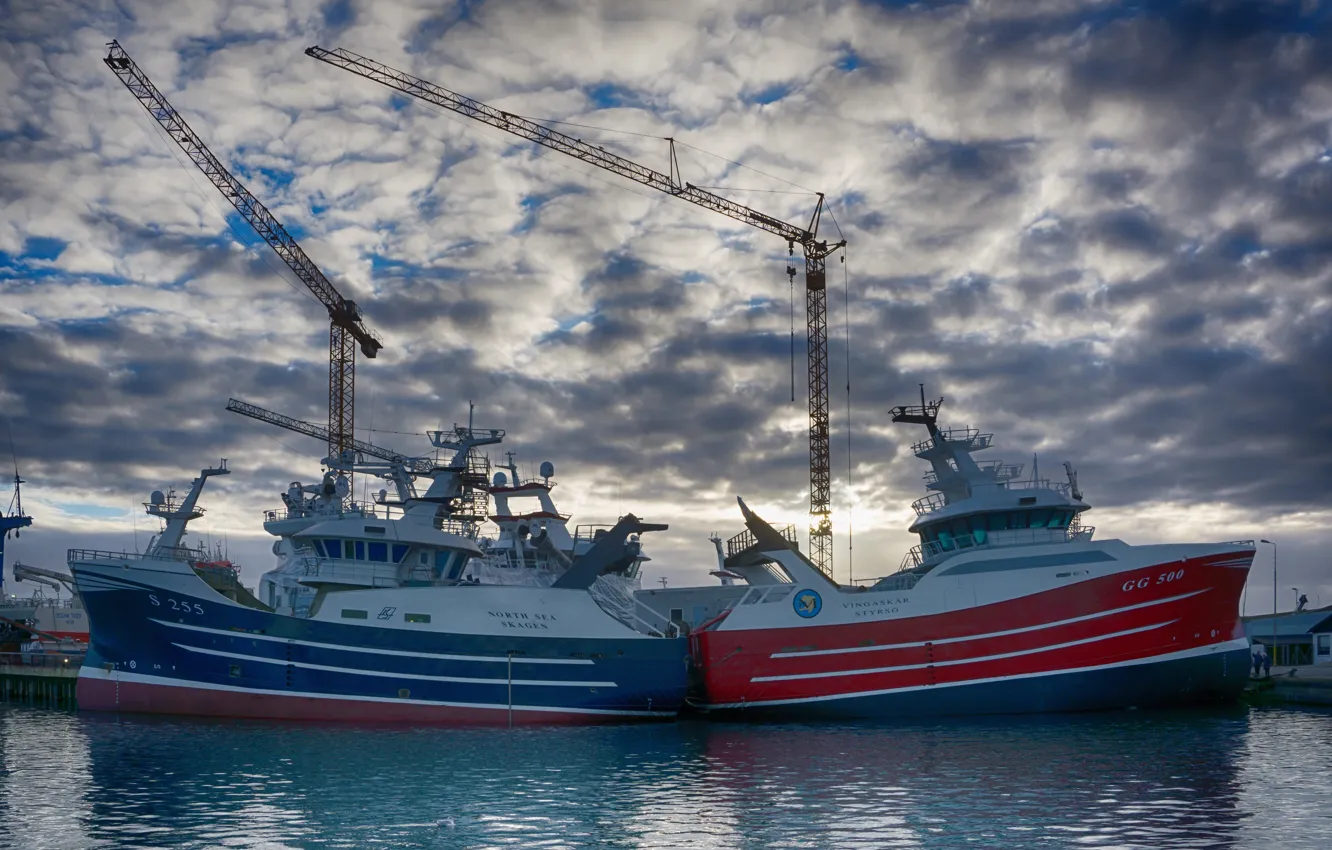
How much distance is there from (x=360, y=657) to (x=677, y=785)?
1635cm

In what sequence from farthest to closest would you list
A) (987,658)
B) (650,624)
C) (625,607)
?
(650,624)
(625,607)
(987,658)

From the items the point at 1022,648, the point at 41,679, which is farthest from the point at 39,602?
the point at 1022,648

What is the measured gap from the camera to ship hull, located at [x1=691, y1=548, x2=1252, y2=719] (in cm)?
3628

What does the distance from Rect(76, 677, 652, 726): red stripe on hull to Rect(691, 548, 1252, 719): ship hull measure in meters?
7.71

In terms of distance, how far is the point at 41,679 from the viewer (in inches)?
2215

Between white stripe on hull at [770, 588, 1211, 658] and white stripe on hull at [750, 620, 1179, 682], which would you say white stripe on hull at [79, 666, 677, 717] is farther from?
white stripe on hull at [770, 588, 1211, 658]

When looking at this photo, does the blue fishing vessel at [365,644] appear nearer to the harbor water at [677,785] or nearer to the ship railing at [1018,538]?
the harbor water at [677,785]

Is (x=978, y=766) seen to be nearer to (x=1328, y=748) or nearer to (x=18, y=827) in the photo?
(x=1328, y=748)

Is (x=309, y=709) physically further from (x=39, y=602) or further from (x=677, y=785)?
(x=39, y=602)

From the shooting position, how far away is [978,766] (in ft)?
83.6

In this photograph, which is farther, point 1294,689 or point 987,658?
point 1294,689

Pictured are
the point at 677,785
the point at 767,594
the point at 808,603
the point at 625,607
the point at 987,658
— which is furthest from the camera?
the point at 625,607

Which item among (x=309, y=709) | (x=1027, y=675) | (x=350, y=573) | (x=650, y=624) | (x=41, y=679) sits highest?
(x=350, y=573)

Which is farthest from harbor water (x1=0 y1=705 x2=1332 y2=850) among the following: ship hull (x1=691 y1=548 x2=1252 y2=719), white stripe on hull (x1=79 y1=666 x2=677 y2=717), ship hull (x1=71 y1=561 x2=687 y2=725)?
ship hull (x1=691 y1=548 x2=1252 y2=719)
